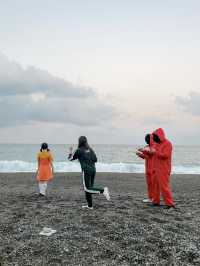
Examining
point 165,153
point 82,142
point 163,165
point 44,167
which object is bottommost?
point 44,167

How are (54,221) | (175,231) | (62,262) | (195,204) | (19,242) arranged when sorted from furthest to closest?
(195,204) → (54,221) → (175,231) → (19,242) → (62,262)

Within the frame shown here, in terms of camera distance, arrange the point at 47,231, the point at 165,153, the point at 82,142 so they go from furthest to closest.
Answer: the point at 165,153 < the point at 82,142 < the point at 47,231

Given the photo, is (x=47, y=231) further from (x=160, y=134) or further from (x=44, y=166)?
(x=44, y=166)

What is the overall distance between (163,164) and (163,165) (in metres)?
0.03

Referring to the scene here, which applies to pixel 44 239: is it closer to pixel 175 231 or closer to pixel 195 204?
pixel 175 231

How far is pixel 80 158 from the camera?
1047cm

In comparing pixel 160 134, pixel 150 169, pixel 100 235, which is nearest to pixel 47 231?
pixel 100 235

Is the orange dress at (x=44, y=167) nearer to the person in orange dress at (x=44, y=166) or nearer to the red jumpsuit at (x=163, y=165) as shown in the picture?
the person in orange dress at (x=44, y=166)

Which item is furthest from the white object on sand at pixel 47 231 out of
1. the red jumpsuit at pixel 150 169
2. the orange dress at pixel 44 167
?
the orange dress at pixel 44 167

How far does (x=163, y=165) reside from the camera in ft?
35.8

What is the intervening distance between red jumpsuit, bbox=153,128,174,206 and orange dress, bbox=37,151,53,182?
423cm

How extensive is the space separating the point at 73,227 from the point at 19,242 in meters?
1.47

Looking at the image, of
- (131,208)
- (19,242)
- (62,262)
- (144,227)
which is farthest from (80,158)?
(62,262)

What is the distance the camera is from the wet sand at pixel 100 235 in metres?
6.27
